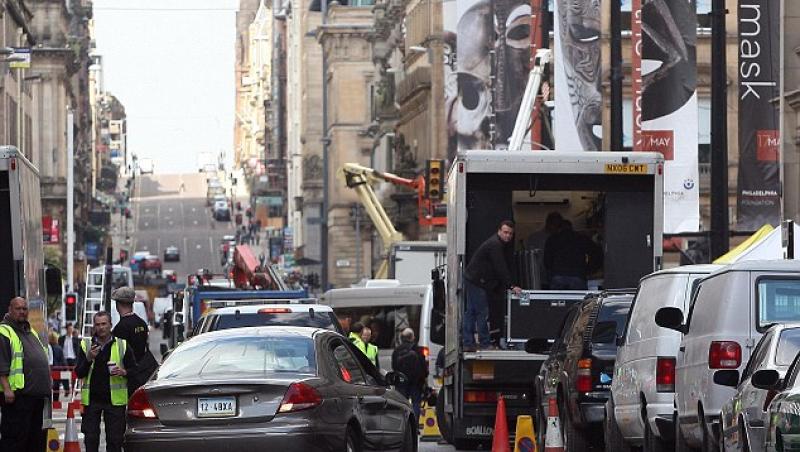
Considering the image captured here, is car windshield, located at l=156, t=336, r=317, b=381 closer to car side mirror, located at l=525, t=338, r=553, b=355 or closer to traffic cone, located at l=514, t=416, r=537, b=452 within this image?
traffic cone, located at l=514, t=416, r=537, b=452

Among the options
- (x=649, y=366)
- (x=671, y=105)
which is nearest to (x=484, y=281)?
(x=649, y=366)

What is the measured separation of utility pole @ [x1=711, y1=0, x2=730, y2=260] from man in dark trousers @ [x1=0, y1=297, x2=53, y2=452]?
11856 millimetres

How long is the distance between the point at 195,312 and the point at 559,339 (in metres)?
18.5

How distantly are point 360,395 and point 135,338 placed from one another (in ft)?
11.5

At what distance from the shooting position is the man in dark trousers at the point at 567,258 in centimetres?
2448

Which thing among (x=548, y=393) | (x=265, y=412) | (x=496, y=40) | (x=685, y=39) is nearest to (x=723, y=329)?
(x=265, y=412)

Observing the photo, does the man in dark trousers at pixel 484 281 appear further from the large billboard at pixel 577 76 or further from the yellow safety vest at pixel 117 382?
the large billboard at pixel 577 76

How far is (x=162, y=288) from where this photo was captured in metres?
123

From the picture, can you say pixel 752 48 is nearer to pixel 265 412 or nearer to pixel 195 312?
pixel 195 312

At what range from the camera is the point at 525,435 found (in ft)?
65.2

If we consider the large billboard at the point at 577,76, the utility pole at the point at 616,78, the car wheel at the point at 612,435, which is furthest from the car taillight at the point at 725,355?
the large billboard at the point at 577,76

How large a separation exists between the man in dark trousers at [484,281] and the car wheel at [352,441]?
612 centimetres

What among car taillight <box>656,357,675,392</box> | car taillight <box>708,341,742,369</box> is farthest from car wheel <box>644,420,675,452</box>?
car taillight <box>708,341,742,369</box>

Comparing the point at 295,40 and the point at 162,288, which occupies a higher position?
the point at 295,40
